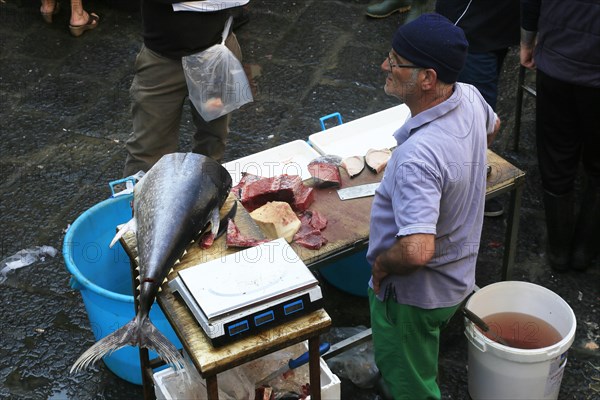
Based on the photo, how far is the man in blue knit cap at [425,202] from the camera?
2.90 meters

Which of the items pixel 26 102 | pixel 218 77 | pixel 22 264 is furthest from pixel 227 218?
pixel 26 102

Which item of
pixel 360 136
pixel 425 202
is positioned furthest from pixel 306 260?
pixel 360 136

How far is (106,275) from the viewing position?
4227 mm

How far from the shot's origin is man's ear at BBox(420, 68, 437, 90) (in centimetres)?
299

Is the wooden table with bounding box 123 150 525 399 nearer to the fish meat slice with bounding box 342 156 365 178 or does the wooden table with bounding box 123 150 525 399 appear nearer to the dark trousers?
the fish meat slice with bounding box 342 156 365 178

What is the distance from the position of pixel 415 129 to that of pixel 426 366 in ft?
3.55

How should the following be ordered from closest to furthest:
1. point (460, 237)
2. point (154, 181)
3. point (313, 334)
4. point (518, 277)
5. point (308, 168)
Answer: point (313, 334) < point (460, 237) < point (154, 181) < point (308, 168) < point (518, 277)

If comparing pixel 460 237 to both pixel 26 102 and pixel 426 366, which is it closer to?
pixel 426 366

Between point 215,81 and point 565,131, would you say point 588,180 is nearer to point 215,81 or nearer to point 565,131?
point 565,131

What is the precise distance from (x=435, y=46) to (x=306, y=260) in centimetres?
105

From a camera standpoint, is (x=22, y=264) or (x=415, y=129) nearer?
(x=415, y=129)

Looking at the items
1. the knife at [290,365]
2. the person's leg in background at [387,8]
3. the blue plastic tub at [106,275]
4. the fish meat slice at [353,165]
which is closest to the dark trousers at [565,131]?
the fish meat slice at [353,165]

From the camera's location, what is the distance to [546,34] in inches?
167

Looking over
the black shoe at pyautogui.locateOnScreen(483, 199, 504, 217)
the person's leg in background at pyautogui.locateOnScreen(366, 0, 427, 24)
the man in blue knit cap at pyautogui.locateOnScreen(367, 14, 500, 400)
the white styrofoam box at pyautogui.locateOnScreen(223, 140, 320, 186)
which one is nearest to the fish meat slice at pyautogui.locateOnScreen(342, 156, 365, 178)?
the white styrofoam box at pyautogui.locateOnScreen(223, 140, 320, 186)
